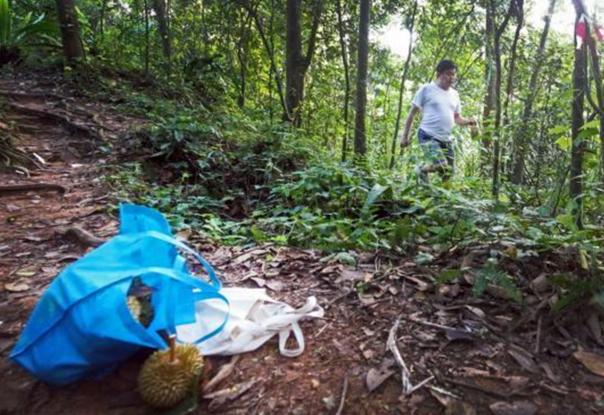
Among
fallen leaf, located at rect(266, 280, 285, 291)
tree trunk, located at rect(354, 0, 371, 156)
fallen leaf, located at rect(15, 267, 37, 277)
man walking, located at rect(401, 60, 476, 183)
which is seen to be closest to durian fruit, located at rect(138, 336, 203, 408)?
fallen leaf, located at rect(266, 280, 285, 291)

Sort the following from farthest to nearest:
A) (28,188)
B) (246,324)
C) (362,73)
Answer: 1. (362,73)
2. (28,188)
3. (246,324)

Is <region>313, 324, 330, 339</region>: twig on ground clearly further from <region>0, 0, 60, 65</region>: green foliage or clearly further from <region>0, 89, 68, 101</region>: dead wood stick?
<region>0, 0, 60, 65</region>: green foliage

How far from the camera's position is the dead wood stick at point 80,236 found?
7.88 ft

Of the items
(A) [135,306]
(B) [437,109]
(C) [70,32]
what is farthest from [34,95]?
(A) [135,306]

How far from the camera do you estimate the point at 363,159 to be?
→ 14.6ft

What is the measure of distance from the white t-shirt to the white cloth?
10.7ft

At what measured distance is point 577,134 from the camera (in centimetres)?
194

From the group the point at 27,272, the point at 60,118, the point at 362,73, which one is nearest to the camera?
the point at 27,272

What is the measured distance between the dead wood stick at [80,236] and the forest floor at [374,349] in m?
0.13

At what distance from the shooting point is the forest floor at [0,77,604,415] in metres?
1.21

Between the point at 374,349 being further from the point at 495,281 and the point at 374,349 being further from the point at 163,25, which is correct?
the point at 163,25

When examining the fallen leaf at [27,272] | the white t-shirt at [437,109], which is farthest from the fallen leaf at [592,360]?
Result: the white t-shirt at [437,109]

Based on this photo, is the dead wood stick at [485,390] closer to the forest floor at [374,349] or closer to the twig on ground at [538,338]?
the forest floor at [374,349]

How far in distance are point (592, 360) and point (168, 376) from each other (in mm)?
1285
